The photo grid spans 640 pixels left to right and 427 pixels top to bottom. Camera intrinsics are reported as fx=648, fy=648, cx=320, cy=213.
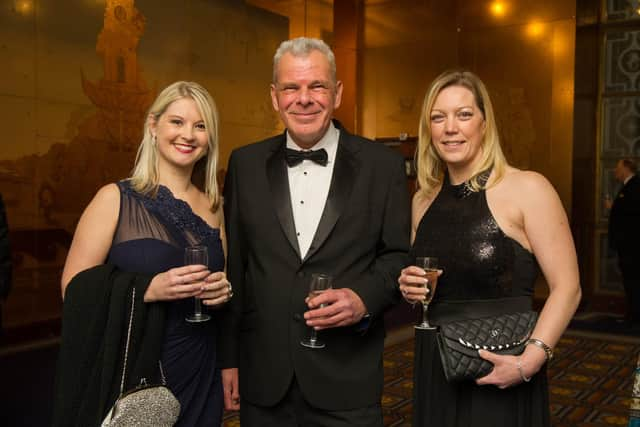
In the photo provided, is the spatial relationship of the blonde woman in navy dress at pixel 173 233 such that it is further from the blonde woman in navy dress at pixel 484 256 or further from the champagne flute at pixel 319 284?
the blonde woman in navy dress at pixel 484 256

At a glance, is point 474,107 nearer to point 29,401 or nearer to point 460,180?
point 460,180

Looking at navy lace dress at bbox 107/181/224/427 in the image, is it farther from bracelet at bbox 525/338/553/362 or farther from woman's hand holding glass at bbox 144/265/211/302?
bracelet at bbox 525/338/553/362

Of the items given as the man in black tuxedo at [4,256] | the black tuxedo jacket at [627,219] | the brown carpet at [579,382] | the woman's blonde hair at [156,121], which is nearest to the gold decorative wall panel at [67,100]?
the man in black tuxedo at [4,256]

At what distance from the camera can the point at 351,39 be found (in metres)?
11.1

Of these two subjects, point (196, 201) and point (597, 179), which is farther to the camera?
point (597, 179)

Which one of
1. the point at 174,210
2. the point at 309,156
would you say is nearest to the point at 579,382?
the point at 309,156

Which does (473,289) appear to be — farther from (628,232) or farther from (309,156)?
(628,232)

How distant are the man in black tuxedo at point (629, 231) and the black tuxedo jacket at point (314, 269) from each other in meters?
6.68

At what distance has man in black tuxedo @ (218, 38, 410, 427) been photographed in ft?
7.92

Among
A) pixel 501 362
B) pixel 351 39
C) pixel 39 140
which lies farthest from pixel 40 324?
pixel 351 39

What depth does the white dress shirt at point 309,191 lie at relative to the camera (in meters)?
2.46

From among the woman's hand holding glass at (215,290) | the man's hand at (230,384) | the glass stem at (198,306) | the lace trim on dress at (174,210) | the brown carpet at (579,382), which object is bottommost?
the brown carpet at (579,382)

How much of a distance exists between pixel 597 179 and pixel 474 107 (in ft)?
25.6

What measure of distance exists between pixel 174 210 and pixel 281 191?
41cm
